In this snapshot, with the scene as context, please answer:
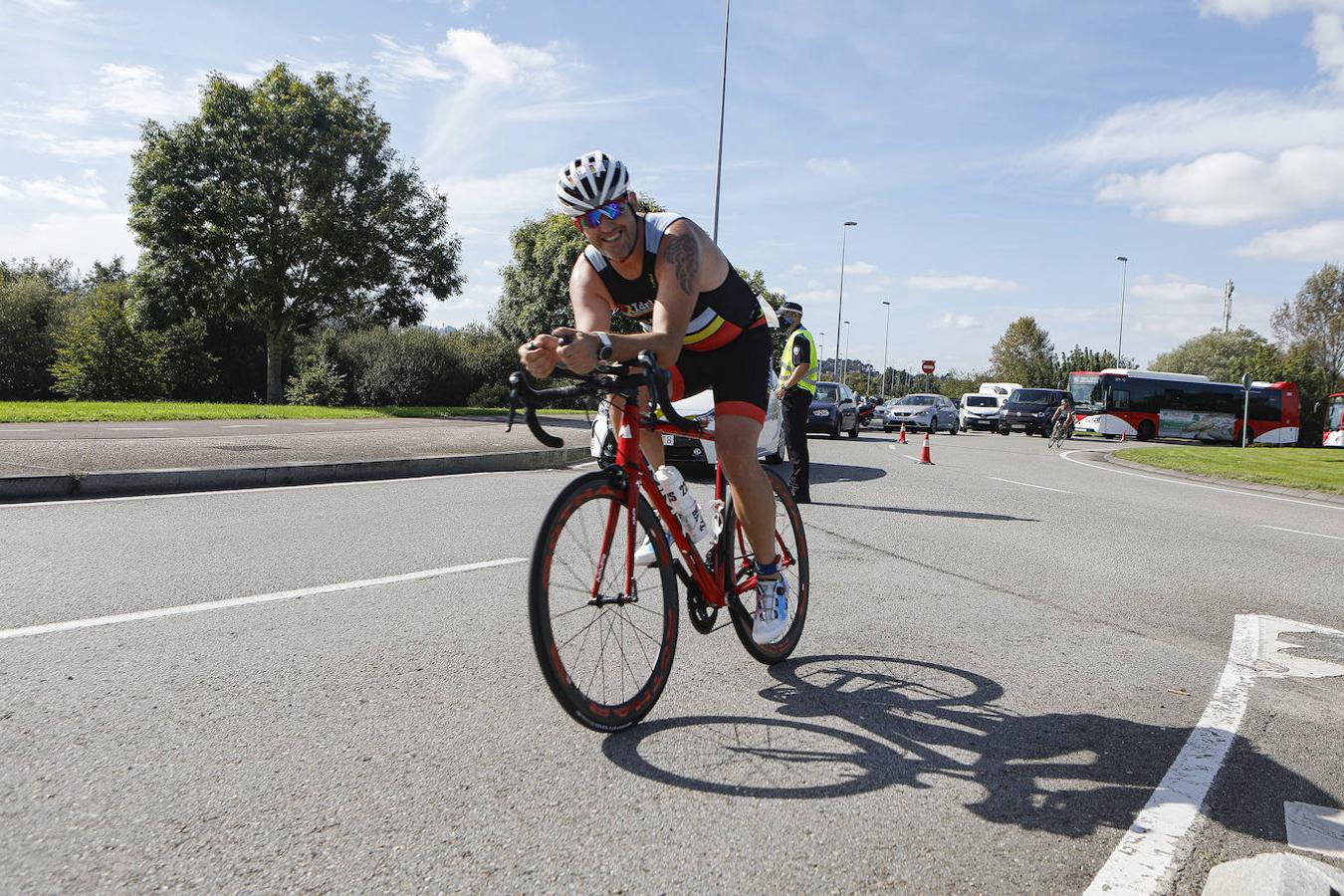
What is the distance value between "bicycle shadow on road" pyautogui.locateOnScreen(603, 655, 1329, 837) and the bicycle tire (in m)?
0.26

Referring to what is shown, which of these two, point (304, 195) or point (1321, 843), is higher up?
point (304, 195)

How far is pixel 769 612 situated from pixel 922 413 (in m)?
35.2

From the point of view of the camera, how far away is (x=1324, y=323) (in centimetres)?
5891

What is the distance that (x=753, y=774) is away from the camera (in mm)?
2738

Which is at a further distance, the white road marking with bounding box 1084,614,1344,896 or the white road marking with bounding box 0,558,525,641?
the white road marking with bounding box 0,558,525,641

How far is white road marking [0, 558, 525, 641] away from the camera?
156 inches

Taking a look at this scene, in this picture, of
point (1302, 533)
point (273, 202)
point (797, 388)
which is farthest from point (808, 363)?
point (273, 202)

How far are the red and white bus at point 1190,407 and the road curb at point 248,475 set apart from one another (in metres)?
37.1

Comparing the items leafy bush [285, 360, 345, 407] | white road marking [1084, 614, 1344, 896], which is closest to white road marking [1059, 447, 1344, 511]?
white road marking [1084, 614, 1344, 896]

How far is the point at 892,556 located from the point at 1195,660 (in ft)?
8.40

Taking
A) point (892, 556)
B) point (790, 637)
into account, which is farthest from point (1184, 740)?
point (892, 556)

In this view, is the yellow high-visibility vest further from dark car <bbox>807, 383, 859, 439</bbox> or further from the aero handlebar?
dark car <bbox>807, 383, 859, 439</bbox>

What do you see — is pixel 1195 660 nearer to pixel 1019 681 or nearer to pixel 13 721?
pixel 1019 681

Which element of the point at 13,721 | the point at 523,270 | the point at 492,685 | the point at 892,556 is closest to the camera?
the point at 13,721
